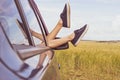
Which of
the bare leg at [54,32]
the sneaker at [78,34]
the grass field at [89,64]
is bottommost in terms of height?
the grass field at [89,64]

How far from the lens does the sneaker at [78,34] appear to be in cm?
376

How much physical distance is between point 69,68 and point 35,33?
65.7 ft

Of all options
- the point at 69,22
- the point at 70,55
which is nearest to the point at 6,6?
the point at 69,22

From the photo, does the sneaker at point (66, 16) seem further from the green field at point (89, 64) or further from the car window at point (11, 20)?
the green field at point (89, 64)

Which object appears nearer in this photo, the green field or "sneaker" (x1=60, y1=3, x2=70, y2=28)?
"sneaker" (x1=60, y1=3, x2=70, y2=28)

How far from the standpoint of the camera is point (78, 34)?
12.7 ft

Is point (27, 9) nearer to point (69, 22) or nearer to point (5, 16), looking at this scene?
point (69, 22)

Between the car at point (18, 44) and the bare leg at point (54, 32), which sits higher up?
the car at point (18, 44)

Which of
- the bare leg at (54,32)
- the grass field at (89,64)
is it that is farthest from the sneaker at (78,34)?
the grass field at (89,64)

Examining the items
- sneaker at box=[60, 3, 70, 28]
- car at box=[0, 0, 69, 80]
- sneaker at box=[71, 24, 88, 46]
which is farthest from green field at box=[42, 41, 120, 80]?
car at box=[0, 0, 69, 80]

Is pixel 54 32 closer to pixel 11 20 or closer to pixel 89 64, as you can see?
pixel 11 20

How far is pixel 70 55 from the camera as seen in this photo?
25.4 metres

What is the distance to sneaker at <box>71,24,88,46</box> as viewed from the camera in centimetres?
376

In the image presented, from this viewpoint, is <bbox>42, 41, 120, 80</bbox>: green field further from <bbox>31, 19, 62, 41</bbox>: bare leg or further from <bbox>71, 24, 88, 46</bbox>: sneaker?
Result: <bbox>31, 19, 62, 41</bbox>: bare leg
